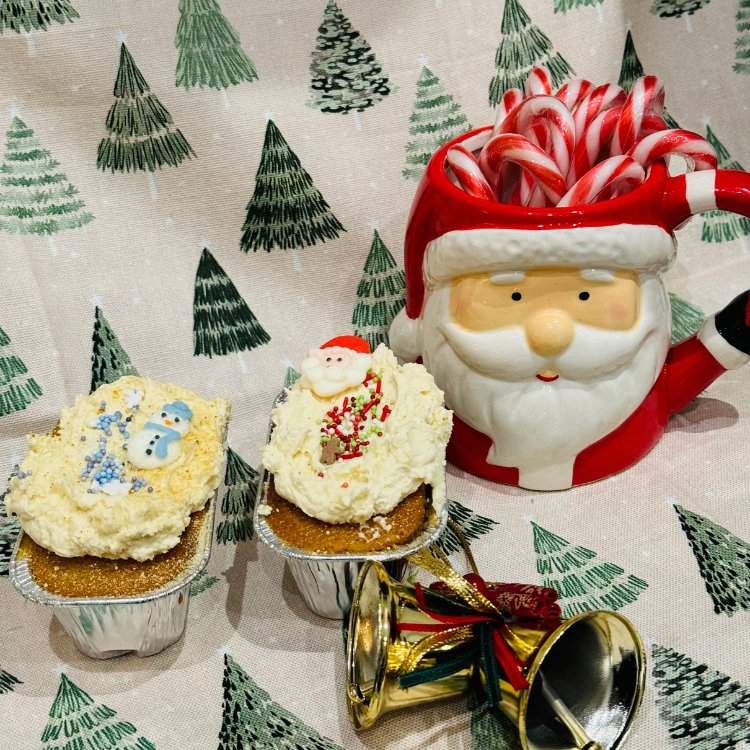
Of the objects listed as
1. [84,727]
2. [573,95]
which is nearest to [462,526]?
[84,727]

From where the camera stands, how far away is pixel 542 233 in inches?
48.9

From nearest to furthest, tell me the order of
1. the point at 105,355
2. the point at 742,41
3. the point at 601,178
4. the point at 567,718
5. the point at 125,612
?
1. the point at 567,718
2. the point at 125,612
3. the point at 601,178
4. the point at 105,355
5. the point at 742,41

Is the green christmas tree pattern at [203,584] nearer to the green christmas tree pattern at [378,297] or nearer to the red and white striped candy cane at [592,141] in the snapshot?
the green christmas tree pattern at [378,297]

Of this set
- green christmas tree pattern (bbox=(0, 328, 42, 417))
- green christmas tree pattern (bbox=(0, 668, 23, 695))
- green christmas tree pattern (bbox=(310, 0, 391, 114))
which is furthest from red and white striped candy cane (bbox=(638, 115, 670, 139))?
green christmas tree pattern (bbox=(0, 668, 23, 695))

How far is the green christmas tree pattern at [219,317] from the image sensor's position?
1.67 metres

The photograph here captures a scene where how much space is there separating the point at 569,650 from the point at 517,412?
414mm

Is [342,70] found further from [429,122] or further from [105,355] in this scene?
[105,355]

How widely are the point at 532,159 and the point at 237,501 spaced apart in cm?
78

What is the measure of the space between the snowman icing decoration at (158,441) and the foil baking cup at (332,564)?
0.14m

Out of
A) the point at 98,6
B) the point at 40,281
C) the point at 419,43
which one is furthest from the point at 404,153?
the point at 40,281

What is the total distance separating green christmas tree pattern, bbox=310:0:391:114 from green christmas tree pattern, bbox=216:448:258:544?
27.8 inches

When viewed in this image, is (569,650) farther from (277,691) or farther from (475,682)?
(277,691)

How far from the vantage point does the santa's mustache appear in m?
1.32

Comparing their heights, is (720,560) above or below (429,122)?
below
